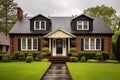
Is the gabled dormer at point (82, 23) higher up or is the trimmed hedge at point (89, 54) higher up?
the gabled dormer at point (82, 23)

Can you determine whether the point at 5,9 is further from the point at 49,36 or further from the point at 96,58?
the point at 96,58

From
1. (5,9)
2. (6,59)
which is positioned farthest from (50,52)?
(5,9)

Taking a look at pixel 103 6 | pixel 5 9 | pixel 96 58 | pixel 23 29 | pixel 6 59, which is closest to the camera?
pixel 6 59

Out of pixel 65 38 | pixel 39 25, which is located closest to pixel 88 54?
pixel 65 38

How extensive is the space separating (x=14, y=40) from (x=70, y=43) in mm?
7528

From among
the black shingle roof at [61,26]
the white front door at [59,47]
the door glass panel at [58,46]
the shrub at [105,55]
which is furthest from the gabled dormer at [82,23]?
the shrub at [105,55]

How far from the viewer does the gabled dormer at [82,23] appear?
102 ft

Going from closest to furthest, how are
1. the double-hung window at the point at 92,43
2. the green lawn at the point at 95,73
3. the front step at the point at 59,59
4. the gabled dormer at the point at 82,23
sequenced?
the green lawn at the point at 95,73
the front step at the point at 59,59
the double-hung window at the point at 92,43
the gabled dormer at the point at 82,23

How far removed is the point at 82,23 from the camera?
31172 millimetres

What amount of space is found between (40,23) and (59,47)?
4.26m

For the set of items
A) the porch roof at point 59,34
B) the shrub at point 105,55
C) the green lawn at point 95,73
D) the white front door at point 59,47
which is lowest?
the green lawn at point 95,73

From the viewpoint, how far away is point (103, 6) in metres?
50.7

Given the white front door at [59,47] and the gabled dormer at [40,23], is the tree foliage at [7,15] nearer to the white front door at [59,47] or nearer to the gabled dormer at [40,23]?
the gabled dormer at [40,23]

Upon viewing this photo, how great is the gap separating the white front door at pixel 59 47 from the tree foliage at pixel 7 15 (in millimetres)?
25571
